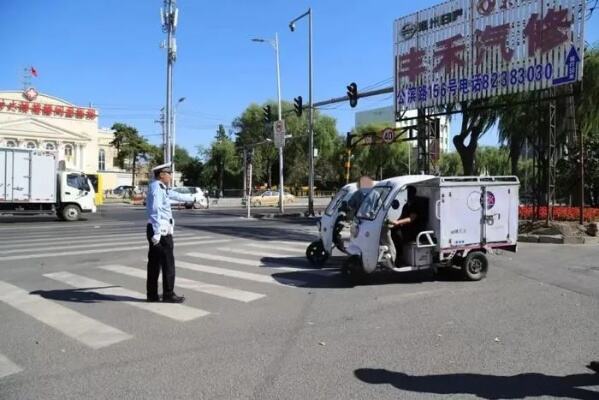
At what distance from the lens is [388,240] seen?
9.78 meters

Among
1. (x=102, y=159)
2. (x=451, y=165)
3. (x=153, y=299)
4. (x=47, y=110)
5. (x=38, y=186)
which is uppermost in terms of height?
(x=47, y=110)

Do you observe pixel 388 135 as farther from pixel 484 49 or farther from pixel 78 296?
pixel 78 296

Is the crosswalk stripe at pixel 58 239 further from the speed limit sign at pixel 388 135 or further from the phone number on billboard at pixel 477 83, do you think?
the speed limit sign at pixel 388 135

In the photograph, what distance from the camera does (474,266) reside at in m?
10.2

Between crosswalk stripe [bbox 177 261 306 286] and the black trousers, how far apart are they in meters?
2.29

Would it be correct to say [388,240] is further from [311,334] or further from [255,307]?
[311,334]

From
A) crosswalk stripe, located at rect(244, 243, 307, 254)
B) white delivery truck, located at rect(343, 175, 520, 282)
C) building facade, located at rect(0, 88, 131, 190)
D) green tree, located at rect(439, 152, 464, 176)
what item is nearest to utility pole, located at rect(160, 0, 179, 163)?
crosswalk stripe, located at rect(244, 243, 307, 254)

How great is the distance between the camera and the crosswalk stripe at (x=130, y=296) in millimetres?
7297

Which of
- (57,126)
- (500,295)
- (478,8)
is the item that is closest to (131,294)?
(500,295)

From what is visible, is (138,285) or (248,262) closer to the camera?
(138,285)

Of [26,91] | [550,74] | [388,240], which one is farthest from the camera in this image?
[26,91]

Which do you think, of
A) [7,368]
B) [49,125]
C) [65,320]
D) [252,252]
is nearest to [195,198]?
[252,252]

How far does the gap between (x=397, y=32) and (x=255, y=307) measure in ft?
50.4

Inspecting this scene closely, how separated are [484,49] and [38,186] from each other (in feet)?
62.6
